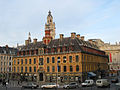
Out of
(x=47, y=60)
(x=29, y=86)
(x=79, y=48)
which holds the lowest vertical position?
(x=29, y=86)

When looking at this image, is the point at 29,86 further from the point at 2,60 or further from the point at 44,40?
the point at 2,60

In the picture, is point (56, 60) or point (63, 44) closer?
point (56, 60)

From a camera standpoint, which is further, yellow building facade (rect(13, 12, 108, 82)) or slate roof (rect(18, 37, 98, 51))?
slate roof (rect(18, 37, 98, 51))

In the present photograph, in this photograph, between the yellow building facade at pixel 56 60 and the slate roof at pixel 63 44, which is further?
the slate roof at pixel 63 44

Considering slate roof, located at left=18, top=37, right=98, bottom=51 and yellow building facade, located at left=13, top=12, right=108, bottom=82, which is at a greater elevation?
slate roof, located at left=18, top=37, right=98, bottom=51

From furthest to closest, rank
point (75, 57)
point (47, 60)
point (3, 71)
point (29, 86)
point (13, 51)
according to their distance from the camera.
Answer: point (13, 51), point (3, 71), point (47, 60), point (75, 57), point (29, 86)

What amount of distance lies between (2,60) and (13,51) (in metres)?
12.0

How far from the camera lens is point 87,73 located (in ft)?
208

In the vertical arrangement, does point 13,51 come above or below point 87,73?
above

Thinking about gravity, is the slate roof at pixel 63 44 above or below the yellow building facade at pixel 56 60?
above

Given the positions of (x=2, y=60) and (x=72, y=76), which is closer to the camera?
(x=72, y=76)

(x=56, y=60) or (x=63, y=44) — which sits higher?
(x=63, y=44)

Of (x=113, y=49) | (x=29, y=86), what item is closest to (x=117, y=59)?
(x=113, y=49)

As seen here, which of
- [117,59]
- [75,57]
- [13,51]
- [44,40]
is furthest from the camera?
[117,59]
